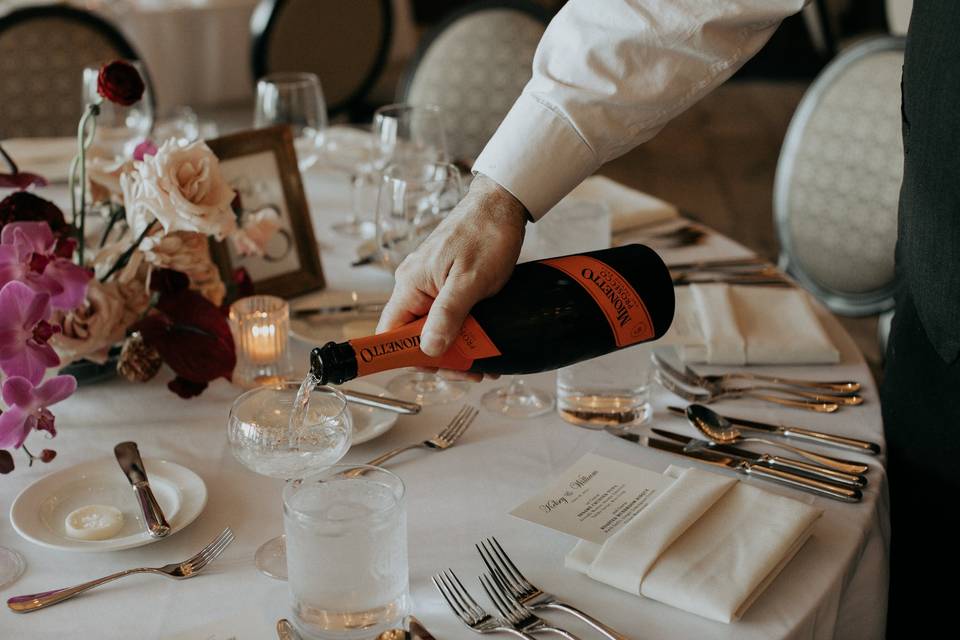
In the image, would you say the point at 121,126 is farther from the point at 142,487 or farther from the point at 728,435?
the point at 728,435

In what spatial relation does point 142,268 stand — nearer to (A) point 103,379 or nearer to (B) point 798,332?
(A) point 103,379

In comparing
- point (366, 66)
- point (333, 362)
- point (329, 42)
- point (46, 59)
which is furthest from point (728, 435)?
point (366, 66)

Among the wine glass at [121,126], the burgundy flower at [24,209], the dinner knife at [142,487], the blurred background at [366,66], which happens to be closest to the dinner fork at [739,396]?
the blurred background at [366,66]

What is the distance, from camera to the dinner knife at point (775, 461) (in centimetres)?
104

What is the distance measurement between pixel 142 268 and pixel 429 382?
1.21ft

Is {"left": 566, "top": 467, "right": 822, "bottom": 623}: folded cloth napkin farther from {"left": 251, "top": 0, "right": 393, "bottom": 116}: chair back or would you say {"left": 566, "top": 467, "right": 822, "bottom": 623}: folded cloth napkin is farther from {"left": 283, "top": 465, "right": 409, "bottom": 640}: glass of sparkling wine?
{"left": 251, "top": 0, "right": 393, "bottom": 116}: chair back

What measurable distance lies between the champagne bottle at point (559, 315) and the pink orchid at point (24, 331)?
0.34 meters

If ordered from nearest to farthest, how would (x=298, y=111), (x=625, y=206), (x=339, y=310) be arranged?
(x=339, y=310) → (x=625, y=206) → (x=298, y=111)

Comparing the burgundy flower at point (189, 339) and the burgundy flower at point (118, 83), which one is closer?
the burgundy flower at point (118, 83)

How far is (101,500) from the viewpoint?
1.02m

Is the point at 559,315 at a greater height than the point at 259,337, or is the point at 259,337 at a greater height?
the point at 559,315

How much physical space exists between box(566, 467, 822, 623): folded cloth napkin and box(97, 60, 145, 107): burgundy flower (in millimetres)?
665

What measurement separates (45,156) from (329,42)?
149 centimetres

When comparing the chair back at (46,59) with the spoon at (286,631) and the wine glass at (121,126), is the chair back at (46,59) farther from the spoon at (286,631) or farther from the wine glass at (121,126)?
the spoon at (286,631)
